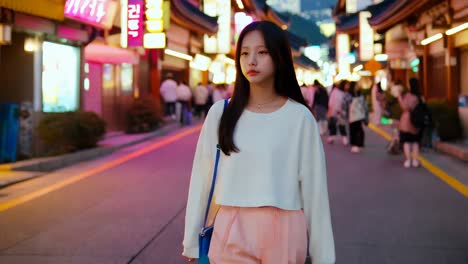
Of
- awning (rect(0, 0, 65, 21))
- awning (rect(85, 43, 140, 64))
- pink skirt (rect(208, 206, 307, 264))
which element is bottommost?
pink skirt (rect(208, 206, 307, 264))

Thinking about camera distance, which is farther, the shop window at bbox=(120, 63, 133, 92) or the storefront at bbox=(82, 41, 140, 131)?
the shop window at bbox=(120, 63, 133, 92)

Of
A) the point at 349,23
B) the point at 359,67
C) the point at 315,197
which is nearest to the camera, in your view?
the point at 315,197

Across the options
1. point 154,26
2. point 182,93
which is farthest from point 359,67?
point 154,26

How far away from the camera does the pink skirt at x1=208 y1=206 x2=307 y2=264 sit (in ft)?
8.51

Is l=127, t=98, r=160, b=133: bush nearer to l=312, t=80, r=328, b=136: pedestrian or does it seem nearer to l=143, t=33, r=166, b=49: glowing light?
l=143, t=33, r=166, b=49: glowing light

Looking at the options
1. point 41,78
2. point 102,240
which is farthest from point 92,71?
point 102,240

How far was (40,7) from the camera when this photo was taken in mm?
13609

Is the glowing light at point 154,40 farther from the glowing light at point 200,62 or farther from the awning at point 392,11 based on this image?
the glowing light at point 200,62

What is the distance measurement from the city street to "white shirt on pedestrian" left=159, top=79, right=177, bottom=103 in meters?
13.0

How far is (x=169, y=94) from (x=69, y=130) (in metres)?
12.2

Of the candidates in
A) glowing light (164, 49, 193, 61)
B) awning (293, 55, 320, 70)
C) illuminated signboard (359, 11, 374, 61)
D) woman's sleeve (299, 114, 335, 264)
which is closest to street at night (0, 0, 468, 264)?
woman's sleeve (299, 114, 335, 264)

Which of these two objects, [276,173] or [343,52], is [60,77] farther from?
[343,52]

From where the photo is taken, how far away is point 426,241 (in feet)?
20.6

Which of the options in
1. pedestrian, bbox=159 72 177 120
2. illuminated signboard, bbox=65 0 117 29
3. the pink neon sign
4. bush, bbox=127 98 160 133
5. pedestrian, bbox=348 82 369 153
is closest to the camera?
illuminated signboard, bbox=65 0 117 29
